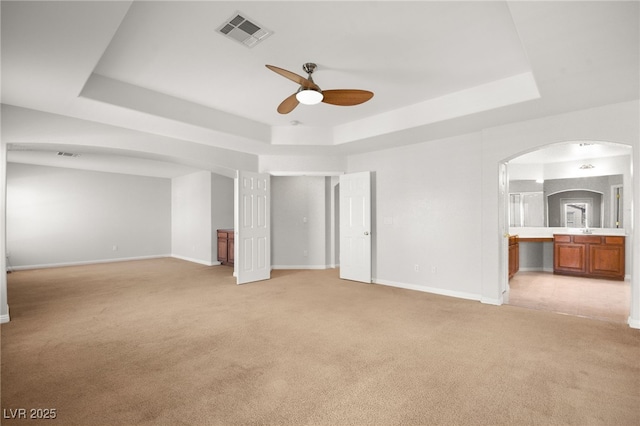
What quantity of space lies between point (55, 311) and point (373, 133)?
5.17 meters

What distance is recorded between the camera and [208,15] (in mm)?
2512

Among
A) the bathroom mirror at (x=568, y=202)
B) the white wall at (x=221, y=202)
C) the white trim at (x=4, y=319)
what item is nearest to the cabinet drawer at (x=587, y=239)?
the bathroom mirror at (x=568, y=202)

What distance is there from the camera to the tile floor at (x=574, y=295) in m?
4.25

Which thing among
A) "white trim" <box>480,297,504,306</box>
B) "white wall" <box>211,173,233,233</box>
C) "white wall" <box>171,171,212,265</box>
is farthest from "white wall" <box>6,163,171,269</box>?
"white trim" <box>480,297,504,306</box>

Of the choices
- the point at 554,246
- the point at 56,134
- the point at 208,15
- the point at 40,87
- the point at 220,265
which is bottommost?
the point at 220,265

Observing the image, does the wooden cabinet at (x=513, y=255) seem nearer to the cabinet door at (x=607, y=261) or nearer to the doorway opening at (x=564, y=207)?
the doorway opening at (x=564, y=207)

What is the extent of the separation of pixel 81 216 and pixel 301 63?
27.1 feet

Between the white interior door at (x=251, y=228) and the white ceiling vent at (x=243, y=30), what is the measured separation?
3311 millimetres

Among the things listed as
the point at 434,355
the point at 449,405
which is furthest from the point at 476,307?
the point at 449,405

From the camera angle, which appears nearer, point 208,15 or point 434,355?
point 208,15

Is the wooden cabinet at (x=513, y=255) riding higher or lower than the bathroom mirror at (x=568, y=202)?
lower

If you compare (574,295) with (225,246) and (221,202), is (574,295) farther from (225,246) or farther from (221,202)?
(221,202)

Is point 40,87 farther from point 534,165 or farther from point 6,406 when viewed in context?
point 534,165

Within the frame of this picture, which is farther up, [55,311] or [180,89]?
[180,89]
